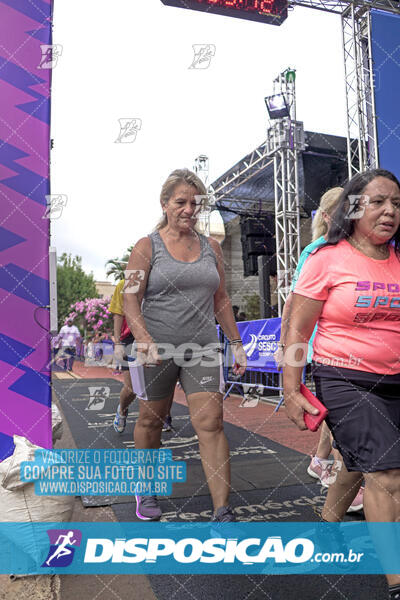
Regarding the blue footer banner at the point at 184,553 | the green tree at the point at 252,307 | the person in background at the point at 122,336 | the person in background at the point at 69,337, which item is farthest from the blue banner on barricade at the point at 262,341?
the green tree at the point at 252,307

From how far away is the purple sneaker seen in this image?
8.77 feet

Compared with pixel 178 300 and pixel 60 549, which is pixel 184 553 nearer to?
pixel 60 549

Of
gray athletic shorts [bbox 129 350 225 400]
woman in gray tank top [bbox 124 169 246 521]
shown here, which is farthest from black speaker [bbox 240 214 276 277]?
gray athletic shorts [bbox 129 350 225 400]

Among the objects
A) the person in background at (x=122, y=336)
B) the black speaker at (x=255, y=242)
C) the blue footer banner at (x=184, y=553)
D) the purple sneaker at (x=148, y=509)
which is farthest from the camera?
the black speaker at (x=255, y=242)

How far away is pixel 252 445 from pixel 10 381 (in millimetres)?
2779

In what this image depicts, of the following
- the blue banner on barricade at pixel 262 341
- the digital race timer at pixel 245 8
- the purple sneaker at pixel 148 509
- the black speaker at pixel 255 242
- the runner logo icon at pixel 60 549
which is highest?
the digital race timer at pixel 245 8

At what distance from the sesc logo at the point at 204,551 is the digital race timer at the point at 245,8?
7.20 meters

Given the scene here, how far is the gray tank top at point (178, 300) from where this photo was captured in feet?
8.50

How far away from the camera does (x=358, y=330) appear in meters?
1.80

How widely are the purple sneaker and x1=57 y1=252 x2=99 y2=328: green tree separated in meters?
43.9

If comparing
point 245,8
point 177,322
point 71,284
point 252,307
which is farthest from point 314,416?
point 71,284

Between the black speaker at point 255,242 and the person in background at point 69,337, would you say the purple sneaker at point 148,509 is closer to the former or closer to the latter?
the person in background at point 69,337

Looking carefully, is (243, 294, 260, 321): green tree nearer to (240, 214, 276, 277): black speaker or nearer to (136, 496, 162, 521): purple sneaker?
(240, 214, 276, 277): black speaker

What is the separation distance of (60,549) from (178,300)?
1271 millimetres
